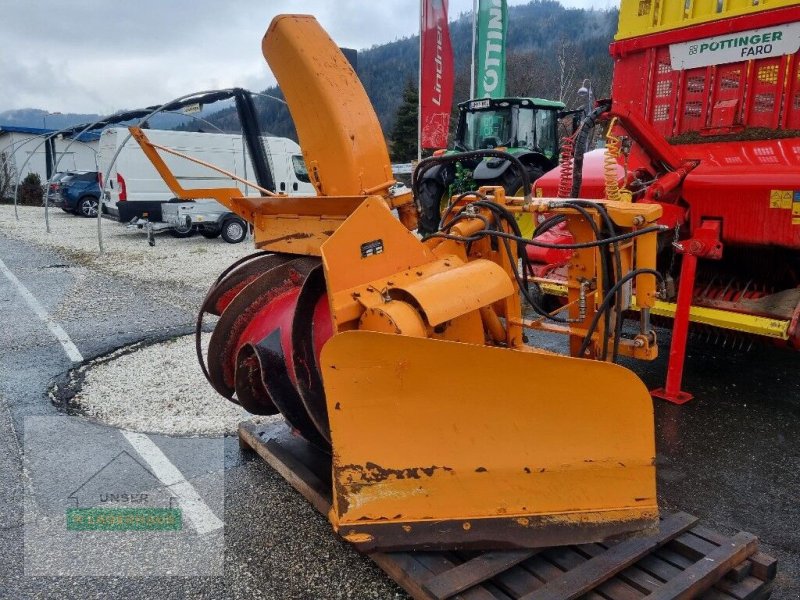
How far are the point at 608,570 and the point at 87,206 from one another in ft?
66.5

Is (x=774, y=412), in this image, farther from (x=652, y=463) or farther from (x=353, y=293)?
(x=353, y=293)

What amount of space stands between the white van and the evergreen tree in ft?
58.3

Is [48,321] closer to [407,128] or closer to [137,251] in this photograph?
[137,251]

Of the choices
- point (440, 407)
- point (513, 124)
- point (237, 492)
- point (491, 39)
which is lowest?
point (237, 492)

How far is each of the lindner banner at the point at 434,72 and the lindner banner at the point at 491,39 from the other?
2.98ft

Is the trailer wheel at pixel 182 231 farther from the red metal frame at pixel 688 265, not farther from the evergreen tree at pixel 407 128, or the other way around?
the evergreen tree at pixel 407 128

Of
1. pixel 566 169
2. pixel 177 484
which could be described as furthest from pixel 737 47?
pixel 177 484

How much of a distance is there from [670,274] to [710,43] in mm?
1659

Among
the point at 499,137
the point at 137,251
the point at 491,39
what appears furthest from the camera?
the point at 491,39

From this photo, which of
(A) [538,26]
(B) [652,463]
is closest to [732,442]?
(B) [652,463]

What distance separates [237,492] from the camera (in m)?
2.94

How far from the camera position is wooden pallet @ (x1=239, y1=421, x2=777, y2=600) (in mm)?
1985

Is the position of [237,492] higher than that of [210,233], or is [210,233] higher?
[210,233]

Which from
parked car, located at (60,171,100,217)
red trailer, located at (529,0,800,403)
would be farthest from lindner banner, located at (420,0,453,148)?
parked car, located at (60,171,100,217)
